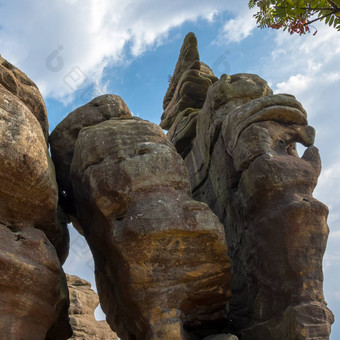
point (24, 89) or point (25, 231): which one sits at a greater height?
point (24, 89)

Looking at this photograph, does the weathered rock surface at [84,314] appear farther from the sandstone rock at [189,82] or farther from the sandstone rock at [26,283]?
the sandstone rock at [26,283]

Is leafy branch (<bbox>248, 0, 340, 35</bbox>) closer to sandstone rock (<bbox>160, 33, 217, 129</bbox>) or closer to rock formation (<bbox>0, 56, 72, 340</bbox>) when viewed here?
rock formation (<bbox>0, 56, 72, 340</bbox>)

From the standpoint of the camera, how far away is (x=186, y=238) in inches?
335

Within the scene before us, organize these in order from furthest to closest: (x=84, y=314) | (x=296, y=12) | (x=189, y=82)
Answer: (x=189, y=82), (x=84, y=314), (x=296, y=12)

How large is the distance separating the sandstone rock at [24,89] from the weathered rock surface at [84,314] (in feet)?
31.2

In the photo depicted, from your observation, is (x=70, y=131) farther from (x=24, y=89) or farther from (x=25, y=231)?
(x=25, y=231)

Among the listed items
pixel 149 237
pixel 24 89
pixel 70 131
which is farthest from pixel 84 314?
pixel 149 237

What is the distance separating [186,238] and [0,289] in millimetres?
3463

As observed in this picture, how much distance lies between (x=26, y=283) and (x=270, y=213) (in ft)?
17.0

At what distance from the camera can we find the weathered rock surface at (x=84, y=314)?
57.6 feet

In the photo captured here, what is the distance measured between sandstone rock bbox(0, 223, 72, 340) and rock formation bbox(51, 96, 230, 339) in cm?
133

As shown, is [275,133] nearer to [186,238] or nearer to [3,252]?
[186,238]

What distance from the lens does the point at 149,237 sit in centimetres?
829

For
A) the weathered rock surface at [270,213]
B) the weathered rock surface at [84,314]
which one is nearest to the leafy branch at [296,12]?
the weathered rock surface at [270,213]
